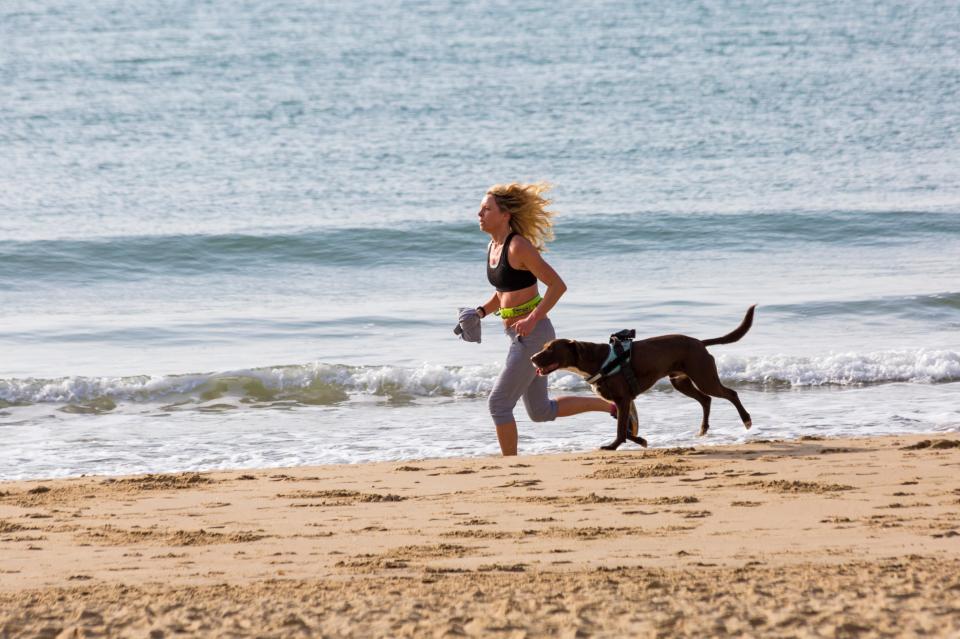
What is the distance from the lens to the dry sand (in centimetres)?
398

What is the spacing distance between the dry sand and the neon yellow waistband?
0.88m

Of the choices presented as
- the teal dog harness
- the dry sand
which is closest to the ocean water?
the teal dog harness

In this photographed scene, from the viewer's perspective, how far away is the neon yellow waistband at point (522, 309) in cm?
704

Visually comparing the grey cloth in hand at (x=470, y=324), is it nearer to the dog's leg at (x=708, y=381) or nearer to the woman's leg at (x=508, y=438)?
the woman's leg at (x=508, y=438)

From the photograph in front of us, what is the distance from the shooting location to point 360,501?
6.35m

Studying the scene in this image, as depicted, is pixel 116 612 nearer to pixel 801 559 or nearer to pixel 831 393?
pixel 801 559

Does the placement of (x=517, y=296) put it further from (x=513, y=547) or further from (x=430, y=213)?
(x=430, y=213)

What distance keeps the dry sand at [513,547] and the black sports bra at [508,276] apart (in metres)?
1.05

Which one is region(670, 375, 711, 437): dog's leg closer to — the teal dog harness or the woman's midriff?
the teal dog harness

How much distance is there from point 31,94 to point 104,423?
2128 cm

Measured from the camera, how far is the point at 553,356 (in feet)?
22.7

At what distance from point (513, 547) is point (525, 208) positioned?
242 cm

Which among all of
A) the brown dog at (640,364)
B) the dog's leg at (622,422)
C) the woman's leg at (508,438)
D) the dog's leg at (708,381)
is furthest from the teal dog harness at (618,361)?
the woman's leg at (508,438)

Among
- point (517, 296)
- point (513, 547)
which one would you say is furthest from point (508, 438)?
point (513, 547)
